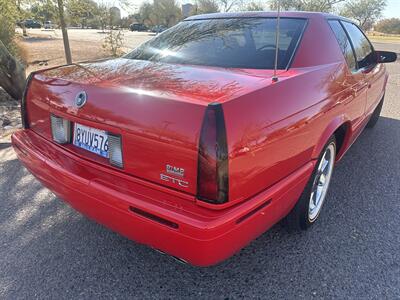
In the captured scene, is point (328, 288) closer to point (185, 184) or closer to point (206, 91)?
point (185, 184)

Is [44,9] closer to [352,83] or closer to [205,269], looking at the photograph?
[352,83]

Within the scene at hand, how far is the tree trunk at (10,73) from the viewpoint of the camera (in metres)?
6.24

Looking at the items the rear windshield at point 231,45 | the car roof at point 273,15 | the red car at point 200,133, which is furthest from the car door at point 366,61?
the rear windshield at point 231,45

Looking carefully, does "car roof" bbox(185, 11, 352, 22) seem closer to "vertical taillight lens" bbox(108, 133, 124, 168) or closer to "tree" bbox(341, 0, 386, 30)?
"vertical taillight lens" bbox(108, 133, 124, 168)

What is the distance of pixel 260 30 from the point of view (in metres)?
2.65

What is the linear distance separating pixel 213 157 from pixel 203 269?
0.95 meters

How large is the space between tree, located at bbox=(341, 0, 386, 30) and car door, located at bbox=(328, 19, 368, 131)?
44656 millimetres

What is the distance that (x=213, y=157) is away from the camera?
154cm

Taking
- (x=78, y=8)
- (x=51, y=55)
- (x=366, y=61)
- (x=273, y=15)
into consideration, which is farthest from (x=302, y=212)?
(x=51, y=55)

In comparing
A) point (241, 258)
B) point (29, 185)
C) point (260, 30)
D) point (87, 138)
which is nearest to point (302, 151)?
point (241, 258)

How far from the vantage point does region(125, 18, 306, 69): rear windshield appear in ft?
7.87

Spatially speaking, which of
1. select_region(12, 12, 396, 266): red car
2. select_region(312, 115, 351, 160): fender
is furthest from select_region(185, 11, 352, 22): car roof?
select_region(312, 115, 351, 160): fender

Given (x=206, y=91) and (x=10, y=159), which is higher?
(x=206, y=91)

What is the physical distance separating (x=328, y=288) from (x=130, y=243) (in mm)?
1301
